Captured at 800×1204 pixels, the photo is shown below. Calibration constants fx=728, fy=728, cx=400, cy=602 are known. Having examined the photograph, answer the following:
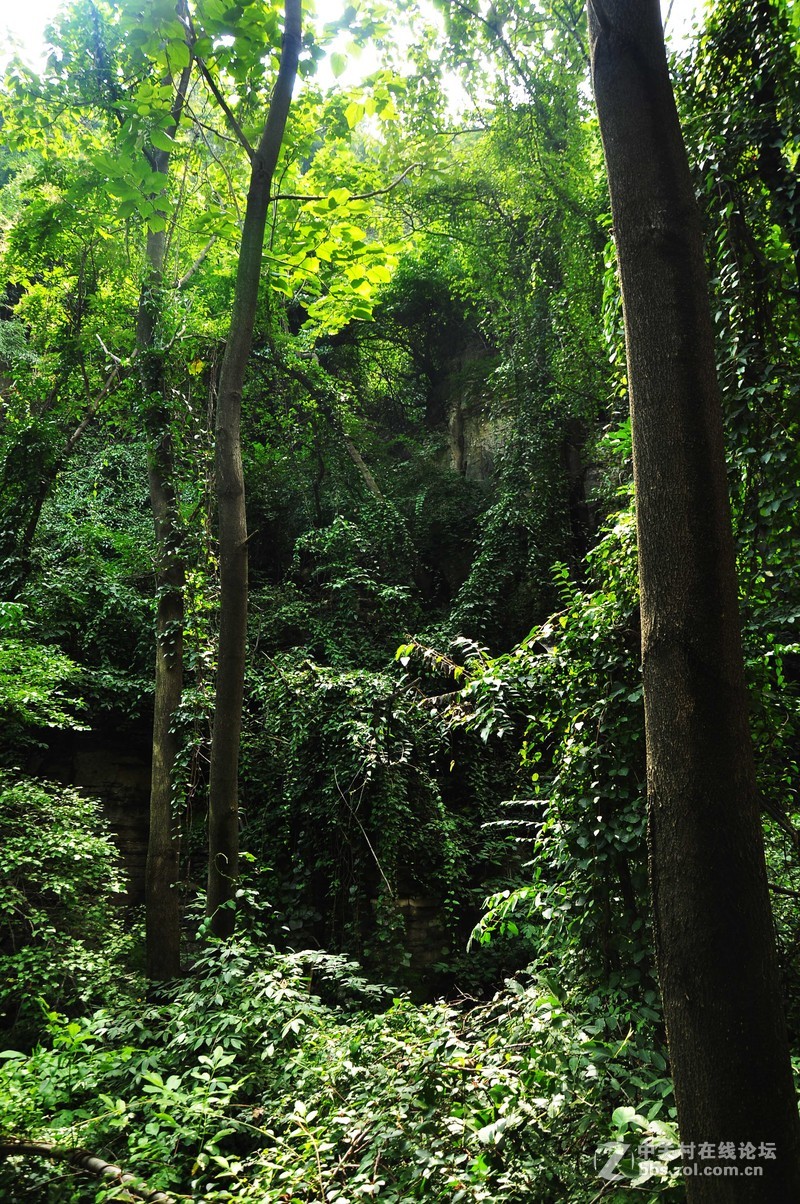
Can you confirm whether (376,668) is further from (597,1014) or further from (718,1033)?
(718,1033)

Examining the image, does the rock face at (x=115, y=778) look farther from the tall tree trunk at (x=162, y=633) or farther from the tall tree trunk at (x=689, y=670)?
the tall tree trunk at (x=689, y=670)

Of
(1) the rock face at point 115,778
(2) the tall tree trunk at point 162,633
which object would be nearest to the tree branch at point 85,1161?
(2) the tall tree trunk at point 162,633

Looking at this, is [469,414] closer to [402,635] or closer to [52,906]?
[402,635]

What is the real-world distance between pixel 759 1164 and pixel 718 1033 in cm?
23

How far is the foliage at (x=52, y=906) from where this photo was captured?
4965 mm

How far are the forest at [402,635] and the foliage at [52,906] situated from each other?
0.04 meters

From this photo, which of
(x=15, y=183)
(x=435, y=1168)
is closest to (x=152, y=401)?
(x=435, y=1168)

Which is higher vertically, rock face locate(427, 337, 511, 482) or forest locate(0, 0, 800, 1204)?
rock face locate(427, 337, 511, 482)

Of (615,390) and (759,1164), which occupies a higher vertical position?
(615,390)

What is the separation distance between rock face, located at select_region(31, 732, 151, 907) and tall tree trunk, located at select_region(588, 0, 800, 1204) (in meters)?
7.92

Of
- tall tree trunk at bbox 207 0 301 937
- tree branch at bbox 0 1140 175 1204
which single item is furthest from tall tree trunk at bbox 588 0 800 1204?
tall tree trunk at bbox 207 0 301 937

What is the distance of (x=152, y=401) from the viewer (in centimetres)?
652

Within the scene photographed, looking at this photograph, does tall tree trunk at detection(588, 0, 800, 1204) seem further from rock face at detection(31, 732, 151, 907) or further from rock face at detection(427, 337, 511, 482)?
rock face at detection(427, 337, 511, 482)

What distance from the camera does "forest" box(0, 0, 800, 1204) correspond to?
68.8 inches
